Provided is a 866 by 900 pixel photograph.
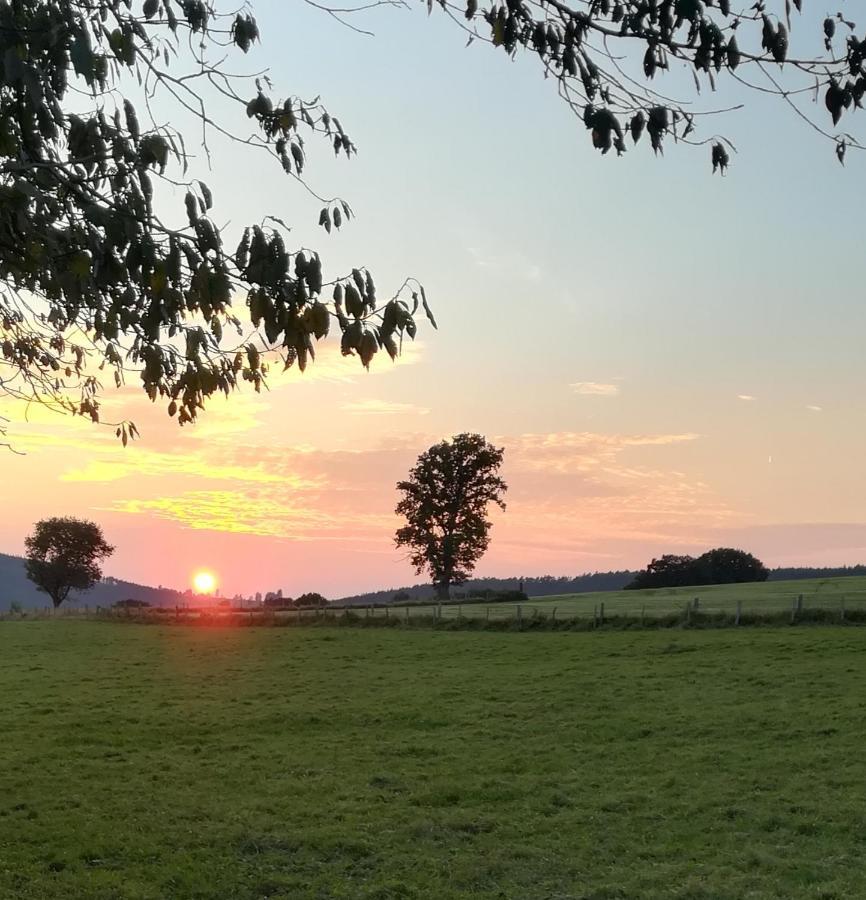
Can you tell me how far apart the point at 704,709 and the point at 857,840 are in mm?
10658

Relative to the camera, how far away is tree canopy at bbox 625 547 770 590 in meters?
103

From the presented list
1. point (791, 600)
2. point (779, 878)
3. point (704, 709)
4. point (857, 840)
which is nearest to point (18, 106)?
point (779, 878)

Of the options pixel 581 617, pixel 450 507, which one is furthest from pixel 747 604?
pixel 450 507

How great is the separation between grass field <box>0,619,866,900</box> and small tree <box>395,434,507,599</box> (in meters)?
45.0

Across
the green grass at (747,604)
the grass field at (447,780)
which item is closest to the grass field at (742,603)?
the green grass at (747,604)

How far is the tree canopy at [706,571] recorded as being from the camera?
102688 mm

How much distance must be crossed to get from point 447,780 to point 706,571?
93.4 meters

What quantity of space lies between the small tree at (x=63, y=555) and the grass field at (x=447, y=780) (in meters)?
77.8

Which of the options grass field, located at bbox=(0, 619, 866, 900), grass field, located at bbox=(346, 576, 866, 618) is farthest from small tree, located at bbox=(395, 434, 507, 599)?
grass field, located at bbox=(0, 619, 866, 900)

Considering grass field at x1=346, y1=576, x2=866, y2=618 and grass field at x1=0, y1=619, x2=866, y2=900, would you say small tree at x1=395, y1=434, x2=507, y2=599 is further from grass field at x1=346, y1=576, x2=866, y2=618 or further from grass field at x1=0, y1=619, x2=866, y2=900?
grass field at x1=0, y1=619, x2=866, y2=900

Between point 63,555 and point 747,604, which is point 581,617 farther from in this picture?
point 63,555

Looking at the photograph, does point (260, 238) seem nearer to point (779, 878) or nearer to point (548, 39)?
point (548, 39)

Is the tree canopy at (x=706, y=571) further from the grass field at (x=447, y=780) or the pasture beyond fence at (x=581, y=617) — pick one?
the grass field at (x=447, y=780)

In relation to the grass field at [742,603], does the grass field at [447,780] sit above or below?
below
